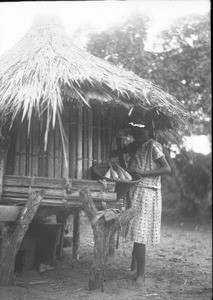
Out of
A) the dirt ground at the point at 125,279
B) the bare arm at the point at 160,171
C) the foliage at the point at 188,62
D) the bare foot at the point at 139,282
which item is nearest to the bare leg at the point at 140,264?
the bare foot at the point at 139,282

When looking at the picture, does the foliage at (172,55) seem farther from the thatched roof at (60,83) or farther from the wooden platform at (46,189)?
the wooden platform at (46,189)

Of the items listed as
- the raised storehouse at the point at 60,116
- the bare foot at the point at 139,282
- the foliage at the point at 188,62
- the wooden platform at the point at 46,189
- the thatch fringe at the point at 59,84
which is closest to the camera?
the thatch fringe at the point at 59,84

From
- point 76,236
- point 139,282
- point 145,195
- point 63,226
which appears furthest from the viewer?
point 76,236

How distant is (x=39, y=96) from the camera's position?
414 cm

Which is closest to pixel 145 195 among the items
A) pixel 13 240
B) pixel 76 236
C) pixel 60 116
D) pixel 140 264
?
pixel 140 264

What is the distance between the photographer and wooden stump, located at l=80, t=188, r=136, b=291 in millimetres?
4434

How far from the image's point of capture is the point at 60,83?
437cm

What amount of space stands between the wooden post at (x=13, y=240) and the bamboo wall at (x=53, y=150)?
458 millimetres

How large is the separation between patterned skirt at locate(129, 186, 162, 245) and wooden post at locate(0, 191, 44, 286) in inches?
51.0

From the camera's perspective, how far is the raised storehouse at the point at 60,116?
4.39 m

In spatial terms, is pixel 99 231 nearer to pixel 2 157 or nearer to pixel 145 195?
pixel 145 195

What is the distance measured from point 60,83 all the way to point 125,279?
2527mm

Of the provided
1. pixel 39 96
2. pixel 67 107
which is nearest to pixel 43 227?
pixel 67 107

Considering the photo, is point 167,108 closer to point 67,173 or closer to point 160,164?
point 160,164
